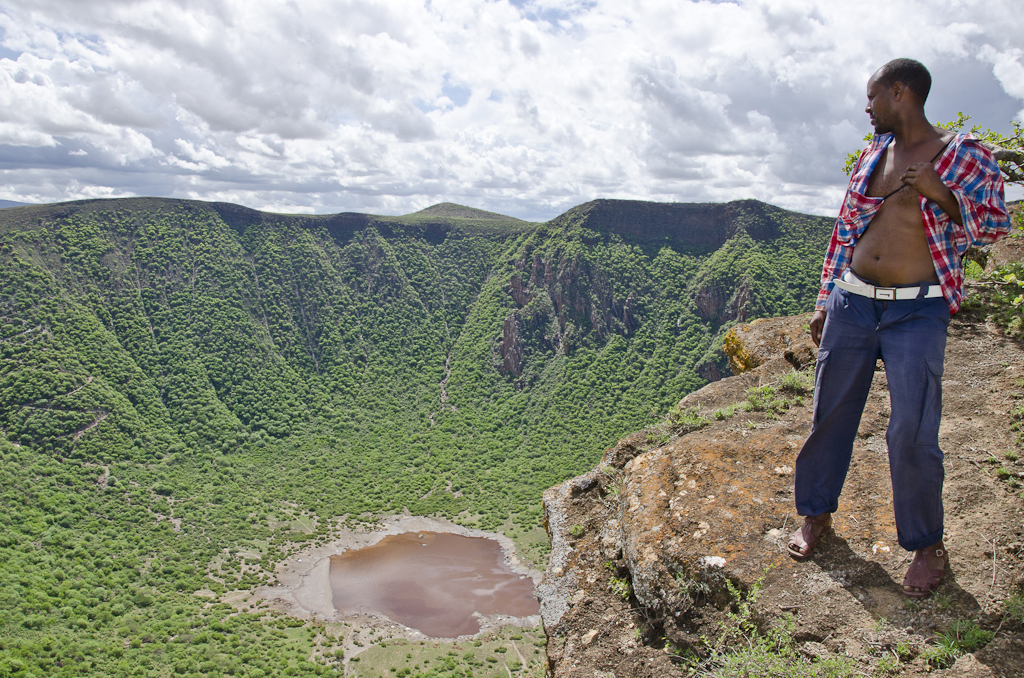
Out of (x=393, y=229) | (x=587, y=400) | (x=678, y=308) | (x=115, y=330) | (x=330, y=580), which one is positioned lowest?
(x=330, y=580)

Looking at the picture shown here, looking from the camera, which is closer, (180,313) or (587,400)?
(587,400)

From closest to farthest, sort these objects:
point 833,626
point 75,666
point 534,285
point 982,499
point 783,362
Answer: point 833,626 → point 982,499 → point 783,362 → point 75,666 → point 534,285

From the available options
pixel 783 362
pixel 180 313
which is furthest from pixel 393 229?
pixel 783 362

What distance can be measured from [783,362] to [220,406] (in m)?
70.1

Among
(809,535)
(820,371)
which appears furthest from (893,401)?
(809,535)

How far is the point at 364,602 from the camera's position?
1550 inches

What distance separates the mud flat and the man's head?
38.2 m

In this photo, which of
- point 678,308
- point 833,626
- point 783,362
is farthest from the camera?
point 678,308

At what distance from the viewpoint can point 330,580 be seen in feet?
137

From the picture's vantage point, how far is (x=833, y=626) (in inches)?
119

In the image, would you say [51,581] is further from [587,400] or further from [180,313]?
[587,400]

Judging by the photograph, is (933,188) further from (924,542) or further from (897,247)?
(924,542)

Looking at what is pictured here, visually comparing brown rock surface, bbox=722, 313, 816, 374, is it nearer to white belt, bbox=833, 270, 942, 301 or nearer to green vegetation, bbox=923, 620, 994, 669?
white belt, bbox=833, 270, 942, 301

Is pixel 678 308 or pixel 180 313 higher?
pixel 678 308
